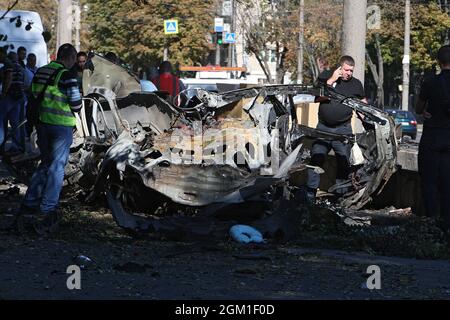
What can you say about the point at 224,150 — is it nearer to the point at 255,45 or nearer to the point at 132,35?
the point at 255,45

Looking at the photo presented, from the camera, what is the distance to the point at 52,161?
31.6 feet

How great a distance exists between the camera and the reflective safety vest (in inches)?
374

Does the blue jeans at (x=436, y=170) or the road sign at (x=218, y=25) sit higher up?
the road sign at (x=218, y=25)

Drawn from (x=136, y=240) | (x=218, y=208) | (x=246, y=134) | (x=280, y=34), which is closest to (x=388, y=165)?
(x=246, y=134)

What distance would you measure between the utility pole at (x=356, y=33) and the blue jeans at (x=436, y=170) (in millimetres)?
3690

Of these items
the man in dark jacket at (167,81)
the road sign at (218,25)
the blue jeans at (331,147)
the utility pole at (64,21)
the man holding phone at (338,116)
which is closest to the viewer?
the man holding phone at (338,116)

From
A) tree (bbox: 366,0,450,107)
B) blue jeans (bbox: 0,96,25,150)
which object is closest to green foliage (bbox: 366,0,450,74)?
tree (bbox: 366,0,450,107)

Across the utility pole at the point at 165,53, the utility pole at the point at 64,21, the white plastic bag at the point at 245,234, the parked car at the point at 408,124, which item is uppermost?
the utility pole at the point at 64,21

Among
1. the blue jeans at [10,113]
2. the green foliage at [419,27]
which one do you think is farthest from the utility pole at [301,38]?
the blue jeans at [10,113]

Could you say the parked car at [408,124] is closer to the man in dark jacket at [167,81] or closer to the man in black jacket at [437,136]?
the man in dark jacket at [167,81]

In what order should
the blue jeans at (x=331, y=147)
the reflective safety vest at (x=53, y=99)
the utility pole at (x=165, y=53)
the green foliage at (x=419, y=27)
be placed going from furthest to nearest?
1. the utility pole at (x=165, y=53)
2. the green foliage at (x=419, y=27)
3. the blue jeans at (x=331, y=147)
4. the reflective safety vest at (x=53, y=99)

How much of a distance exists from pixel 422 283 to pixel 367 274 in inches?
16.6

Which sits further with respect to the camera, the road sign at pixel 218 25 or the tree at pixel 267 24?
the tree at pixel 267 24

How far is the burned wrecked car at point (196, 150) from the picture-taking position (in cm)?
989
